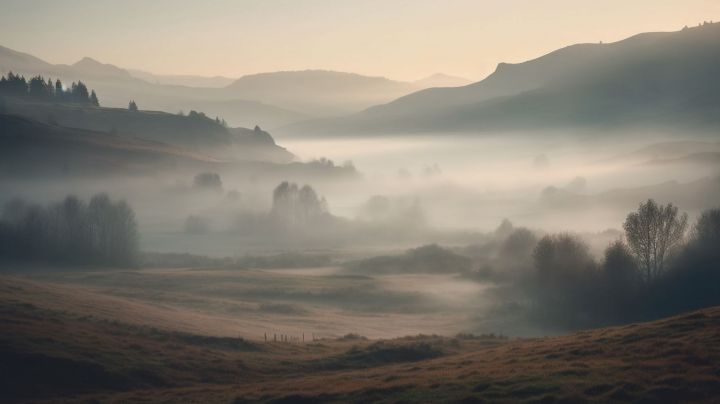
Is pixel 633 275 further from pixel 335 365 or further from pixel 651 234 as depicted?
pixel 335 365

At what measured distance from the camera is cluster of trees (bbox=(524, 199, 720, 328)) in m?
139

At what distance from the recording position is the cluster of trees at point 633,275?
456 feet

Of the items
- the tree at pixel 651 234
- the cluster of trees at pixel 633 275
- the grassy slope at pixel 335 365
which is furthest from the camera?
the tree at pixel 651 234

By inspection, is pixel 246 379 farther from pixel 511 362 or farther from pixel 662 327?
pixel 662 327

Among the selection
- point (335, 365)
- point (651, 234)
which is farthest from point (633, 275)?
point (335, 365)

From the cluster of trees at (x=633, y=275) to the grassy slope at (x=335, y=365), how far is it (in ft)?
145

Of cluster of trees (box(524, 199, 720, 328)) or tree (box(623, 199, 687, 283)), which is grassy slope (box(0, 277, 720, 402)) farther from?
tree (box(623, 199, 687, 283))

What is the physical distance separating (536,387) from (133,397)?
1331 inches

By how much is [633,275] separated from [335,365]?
81755 millimetres

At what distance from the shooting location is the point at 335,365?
83.9 meters

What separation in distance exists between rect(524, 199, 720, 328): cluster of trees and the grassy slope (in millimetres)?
44055

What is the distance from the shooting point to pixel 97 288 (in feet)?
518

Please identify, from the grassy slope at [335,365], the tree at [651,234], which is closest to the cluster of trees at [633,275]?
the tree at [651,234]

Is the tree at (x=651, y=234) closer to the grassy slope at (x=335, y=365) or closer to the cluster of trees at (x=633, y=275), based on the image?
the cluster of trees at (x=633, y=275)
